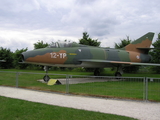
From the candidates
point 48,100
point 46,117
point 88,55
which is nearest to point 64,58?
point 88,55

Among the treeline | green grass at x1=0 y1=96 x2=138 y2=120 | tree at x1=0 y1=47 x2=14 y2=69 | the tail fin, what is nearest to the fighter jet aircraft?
the tail fin

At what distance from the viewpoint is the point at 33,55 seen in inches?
485

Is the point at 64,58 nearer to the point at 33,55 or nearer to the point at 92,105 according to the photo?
the point at 33,55

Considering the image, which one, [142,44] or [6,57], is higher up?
[142,44]

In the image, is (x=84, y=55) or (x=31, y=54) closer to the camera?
(x=31, y=54)

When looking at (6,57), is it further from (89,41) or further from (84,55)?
(84,55)

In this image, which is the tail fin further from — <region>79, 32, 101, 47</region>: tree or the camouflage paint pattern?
<region>79, 32, 101, 47</region>: tree

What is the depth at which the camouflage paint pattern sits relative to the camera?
41.9 feet

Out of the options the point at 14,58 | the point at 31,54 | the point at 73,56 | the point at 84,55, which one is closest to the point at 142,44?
the point at 84,55

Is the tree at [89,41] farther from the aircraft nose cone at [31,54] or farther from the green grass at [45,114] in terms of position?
the green grass at [45,114]

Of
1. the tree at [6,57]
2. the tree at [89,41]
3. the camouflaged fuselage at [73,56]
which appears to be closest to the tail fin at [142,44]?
the camouflaged fuselage at [73,56]

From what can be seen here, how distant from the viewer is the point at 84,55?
1496cm

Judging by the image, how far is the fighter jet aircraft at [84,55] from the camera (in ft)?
41.8

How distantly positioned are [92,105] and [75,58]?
8762 millimetres
